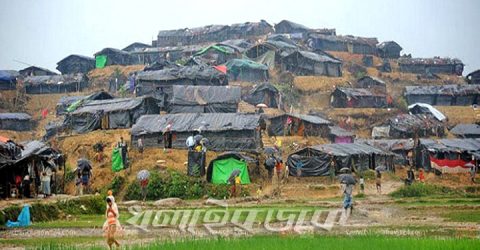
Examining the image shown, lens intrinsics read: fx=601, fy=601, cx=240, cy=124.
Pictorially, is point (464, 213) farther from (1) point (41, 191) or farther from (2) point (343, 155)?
(1) point (41, 191)

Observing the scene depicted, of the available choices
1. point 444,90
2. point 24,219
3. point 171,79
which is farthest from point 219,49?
point 24,219

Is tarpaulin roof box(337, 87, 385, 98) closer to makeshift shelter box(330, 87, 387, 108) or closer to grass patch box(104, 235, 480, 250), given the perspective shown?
makeshift shelter box(330, 87, 387, 108)

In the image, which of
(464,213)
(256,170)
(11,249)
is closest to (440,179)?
(256,170)

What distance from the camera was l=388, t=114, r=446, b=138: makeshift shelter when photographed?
56500mm

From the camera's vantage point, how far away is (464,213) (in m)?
25.5

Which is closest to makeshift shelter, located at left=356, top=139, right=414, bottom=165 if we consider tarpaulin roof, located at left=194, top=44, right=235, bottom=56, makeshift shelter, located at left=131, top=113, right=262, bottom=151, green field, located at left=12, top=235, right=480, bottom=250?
makeshift shelter, located at left=131, top=113, right=262, bottom=151

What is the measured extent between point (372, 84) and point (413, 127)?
12.2 meters

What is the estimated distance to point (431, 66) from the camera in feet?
253

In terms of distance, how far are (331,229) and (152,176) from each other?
18651 mm

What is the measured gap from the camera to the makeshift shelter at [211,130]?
133 feet

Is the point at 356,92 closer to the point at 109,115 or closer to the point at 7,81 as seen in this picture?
the point at 109,115

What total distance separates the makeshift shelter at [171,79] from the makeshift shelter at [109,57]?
1877 cm

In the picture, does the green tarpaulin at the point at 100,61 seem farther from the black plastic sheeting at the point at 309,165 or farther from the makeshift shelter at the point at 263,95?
the black plastic sheeting at the point at 309,165

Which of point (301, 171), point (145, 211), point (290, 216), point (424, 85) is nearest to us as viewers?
point (290, 216)
